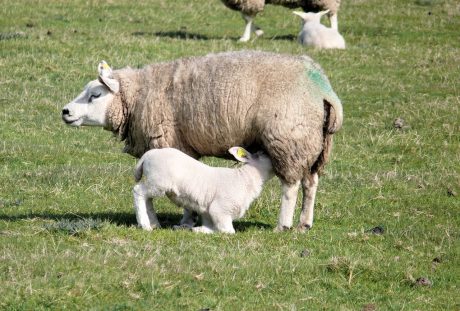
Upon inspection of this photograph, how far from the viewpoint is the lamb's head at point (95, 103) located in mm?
9820

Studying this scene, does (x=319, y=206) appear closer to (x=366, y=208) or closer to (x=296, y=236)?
(x=366, y=208)

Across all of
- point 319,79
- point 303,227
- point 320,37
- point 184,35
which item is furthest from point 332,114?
point 184,35

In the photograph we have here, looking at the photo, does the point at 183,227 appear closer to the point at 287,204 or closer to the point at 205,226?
the point at 205,226

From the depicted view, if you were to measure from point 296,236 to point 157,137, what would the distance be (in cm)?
165

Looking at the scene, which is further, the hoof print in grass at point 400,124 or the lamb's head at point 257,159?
the hoof print in grass at point 400,124

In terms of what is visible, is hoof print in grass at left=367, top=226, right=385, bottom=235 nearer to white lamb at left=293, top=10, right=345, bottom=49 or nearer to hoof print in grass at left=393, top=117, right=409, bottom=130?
hoof print in grass at left=393, top=117, right=409, bottom=130

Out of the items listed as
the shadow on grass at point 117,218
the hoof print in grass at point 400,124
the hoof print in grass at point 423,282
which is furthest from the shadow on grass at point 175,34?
the hoof print in grass at point 423,282

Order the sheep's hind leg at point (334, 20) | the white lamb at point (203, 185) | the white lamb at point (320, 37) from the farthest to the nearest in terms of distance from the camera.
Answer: the sheep's hind leg at point (334, 20)
the white lamb at point (320, 37)
the white lamb at point (203, 185)

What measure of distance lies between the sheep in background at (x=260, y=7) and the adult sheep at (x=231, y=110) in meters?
10.4

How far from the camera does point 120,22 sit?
73.1ft

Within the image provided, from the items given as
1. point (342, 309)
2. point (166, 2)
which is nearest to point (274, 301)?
point (342, 309)

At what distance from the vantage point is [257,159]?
9.21m

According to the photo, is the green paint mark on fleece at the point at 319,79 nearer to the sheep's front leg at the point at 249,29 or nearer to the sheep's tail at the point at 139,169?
the sheep's tail at the point at 139,169

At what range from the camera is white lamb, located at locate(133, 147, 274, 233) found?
8.95m
